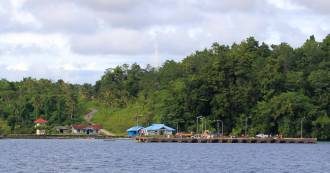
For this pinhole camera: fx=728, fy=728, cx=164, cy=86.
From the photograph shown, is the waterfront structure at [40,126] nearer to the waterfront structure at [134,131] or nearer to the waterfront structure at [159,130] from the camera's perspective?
the waterfront structure at [134,131]

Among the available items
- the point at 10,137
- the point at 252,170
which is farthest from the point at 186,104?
the point at 252,170

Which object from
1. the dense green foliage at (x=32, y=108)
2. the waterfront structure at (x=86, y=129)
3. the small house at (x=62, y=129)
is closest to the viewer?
the small house at (x=62, y=129)

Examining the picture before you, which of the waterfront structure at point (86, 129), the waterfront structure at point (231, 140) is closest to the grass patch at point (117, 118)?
the waterfront structure at point (86, 129)

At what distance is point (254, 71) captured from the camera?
147 metres

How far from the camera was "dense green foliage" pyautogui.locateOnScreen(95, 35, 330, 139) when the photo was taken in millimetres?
135000

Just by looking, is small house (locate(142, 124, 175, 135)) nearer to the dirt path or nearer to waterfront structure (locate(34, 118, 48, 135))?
the dirt path

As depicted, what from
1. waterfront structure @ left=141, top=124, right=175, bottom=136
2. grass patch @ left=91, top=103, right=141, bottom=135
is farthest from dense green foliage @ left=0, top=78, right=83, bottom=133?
waterfront structure @ left=141, top=124, right=175, bottom=136

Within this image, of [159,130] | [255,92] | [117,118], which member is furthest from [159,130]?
[117,118]

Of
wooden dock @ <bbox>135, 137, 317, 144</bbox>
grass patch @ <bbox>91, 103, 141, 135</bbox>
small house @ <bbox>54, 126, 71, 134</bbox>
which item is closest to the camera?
wooden dock @ <bbox>135, 137, 317, 144</bbox>

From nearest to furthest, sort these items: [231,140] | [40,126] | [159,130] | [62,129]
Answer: [231,140] < [159,130] < [40,126] < [62,129]

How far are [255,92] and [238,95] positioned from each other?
3.84 meters

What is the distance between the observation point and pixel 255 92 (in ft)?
469

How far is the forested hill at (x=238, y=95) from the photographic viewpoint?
135 meters

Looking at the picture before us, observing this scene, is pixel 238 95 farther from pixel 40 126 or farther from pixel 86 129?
pixel 40 126
